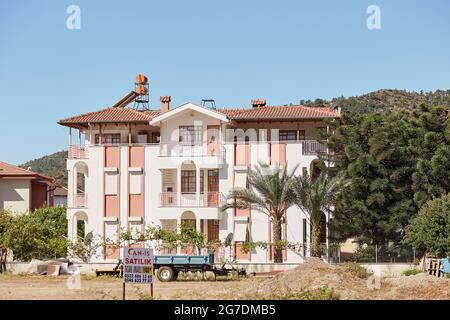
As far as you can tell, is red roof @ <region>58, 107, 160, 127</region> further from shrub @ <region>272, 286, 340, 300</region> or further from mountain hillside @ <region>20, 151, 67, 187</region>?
mountain hillside @ <region>20, 151, 67, 187</region>

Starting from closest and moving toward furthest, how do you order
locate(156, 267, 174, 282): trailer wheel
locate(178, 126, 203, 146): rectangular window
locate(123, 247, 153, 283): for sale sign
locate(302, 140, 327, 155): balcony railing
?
locate(123, 247, 153, 283): for sale sign → locate(156, 267, 174, 282): trailer wheel → locate(302, 140, 327, 155): balcony railing → locate(178, 126, 203, 146): rectangular window

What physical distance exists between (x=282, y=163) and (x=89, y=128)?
12.7 metres

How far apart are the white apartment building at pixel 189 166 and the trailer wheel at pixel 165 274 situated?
992 centimetres

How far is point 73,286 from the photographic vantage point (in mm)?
36438

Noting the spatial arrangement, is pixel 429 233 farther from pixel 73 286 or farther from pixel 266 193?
pixel 73 286

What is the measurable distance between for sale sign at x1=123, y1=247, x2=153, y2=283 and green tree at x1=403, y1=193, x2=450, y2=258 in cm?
1971

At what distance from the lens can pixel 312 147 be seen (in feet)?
166

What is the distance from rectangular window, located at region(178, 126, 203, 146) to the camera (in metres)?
52.8

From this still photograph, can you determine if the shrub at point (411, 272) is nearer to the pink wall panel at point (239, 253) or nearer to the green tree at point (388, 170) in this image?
the green tree at point (388, 170)

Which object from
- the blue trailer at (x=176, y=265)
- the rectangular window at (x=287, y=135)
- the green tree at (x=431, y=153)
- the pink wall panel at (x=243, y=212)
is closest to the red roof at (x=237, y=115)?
the rectangular window at (x=287, y=135)

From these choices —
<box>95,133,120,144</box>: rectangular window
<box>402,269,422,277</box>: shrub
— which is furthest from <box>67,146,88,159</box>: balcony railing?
<box>402,269,422,277</box>: shrub

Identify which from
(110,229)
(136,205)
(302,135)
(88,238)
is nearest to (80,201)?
(110,229)

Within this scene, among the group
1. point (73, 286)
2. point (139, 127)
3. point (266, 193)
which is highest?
point (139, 127)
